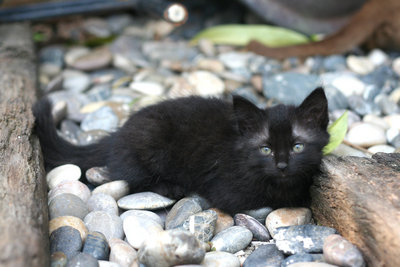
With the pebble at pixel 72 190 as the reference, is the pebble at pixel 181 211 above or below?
above

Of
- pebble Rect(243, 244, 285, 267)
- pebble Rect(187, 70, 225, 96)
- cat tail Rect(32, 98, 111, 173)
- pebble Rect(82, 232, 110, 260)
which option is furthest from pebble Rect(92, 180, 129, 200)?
pebble Rect(187, 70, 225, 96)

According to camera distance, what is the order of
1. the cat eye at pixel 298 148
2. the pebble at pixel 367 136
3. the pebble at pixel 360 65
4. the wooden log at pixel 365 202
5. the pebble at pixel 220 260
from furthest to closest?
the pebble at pixel 360 65, the pebble at pixel 367 136, the cat eye at pixel 298 148, the pebble at pixel 220 260, the wooden log at pixel 365 202

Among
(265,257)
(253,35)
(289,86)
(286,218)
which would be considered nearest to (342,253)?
(265,257)

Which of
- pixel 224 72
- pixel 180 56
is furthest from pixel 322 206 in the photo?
pixel 180 56

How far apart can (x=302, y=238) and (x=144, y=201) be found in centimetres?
111

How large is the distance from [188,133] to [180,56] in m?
2.73

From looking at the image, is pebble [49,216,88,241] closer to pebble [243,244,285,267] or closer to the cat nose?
pebble [243,244,285,267]

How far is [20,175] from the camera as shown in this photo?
2639mm

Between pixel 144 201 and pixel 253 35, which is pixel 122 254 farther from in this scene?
pixel 253 35

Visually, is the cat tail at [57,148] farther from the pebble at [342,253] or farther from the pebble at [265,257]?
the pebble at [342,253]

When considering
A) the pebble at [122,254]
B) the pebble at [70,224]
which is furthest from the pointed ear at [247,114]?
the pebble at [70,224]

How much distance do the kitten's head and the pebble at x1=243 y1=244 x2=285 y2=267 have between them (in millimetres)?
463

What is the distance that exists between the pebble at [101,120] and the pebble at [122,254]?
1.75 m

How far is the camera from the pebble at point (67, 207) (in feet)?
9.60
